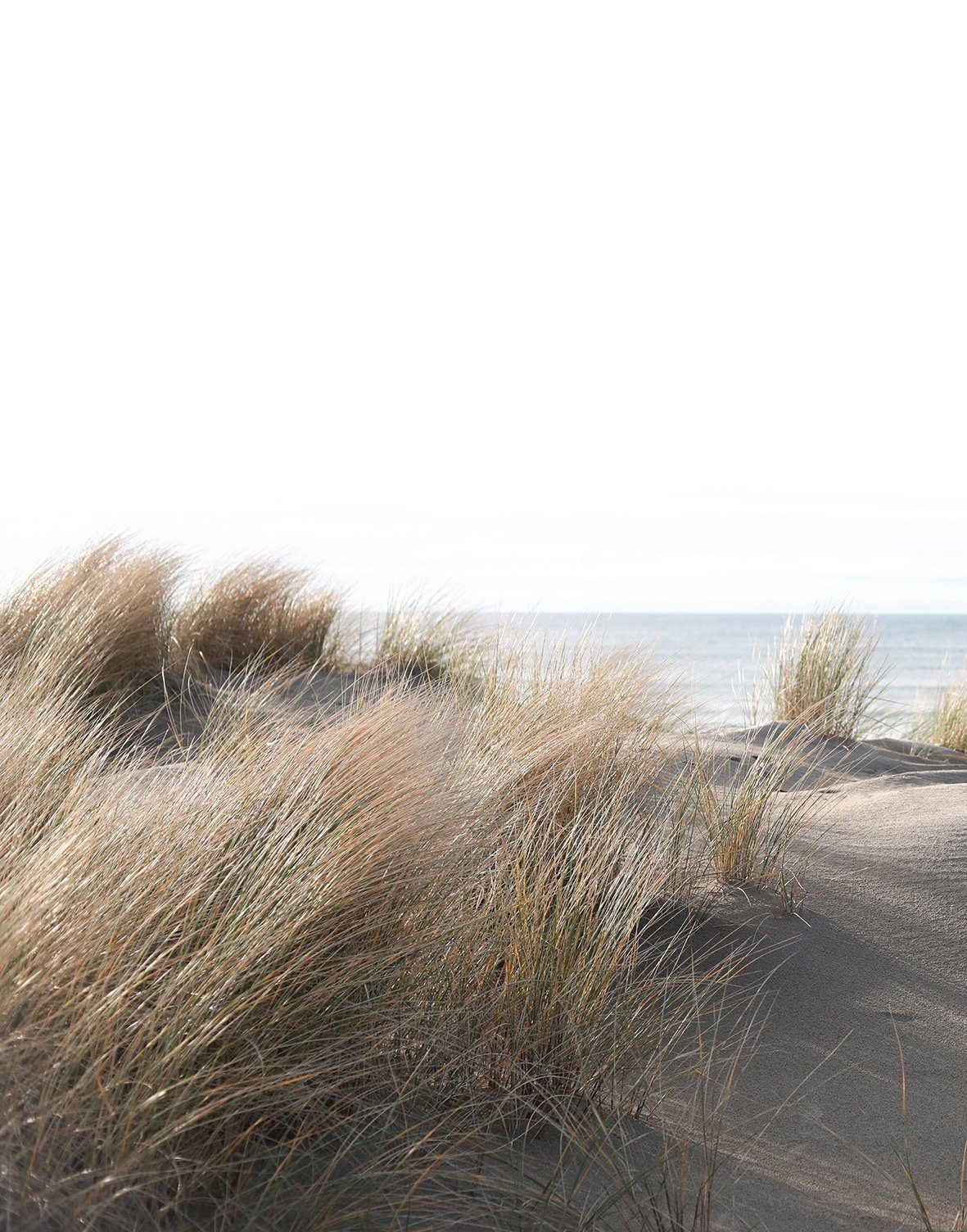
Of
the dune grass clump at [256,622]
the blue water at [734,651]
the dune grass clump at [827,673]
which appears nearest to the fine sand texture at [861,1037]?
the blue water at [734,651]

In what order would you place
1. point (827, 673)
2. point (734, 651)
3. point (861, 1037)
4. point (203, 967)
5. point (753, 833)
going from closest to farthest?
point (203, 967) → point (861, 1037) → point (753, 833) → point (827, 673) → point (734, 651)

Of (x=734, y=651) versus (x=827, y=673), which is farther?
(x=734, y=651)

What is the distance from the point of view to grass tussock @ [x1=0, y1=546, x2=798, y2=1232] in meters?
1.17

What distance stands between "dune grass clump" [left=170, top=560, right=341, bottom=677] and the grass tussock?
2666 mm

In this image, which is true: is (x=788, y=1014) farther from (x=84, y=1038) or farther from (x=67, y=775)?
(x=67, y=775)

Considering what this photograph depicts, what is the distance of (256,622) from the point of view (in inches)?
219

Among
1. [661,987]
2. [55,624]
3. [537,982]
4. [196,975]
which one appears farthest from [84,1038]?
[55,624]

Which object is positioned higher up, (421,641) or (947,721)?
(421,641)

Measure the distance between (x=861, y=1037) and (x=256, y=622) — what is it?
4182 millimetres

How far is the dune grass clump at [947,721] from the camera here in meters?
5.59

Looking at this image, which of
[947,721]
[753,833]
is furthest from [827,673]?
[753,833]

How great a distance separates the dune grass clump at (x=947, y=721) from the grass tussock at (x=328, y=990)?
373 cm

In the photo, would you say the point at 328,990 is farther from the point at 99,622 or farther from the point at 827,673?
the point at 827,673

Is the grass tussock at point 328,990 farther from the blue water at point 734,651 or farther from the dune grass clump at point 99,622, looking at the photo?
the dune grass clump at point 99,622
